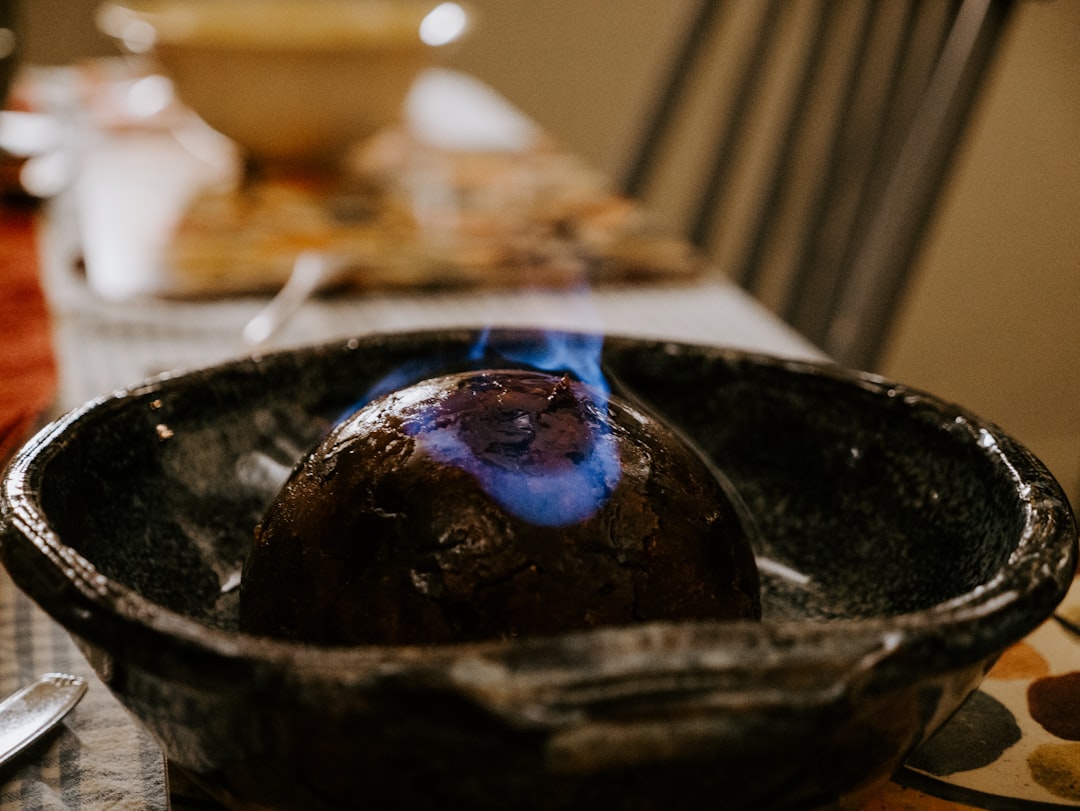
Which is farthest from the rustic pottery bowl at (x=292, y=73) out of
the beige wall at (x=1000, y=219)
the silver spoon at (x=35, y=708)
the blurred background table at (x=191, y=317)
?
the beige wall at (x=1000, y=219)

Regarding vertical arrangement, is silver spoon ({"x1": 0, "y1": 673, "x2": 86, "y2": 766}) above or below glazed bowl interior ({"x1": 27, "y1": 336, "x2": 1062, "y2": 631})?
below

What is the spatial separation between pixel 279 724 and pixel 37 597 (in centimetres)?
10

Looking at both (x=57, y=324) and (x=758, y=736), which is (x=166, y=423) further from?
(x=57, y=324)

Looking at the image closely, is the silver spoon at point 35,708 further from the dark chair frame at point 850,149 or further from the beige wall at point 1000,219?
the beige wall at point 1000,219

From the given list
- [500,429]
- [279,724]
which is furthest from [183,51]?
[279,724]

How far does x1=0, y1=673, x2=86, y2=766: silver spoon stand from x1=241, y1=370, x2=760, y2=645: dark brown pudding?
0.10 metres

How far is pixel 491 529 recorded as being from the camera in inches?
16.5

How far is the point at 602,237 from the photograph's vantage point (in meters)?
1.30

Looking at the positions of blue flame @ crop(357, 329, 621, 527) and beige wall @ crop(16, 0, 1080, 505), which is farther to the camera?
beige wall @ crop(16, 0, 1080, 505)

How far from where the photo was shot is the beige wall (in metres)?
2.76

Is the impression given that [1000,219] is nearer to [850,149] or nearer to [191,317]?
[850,149]

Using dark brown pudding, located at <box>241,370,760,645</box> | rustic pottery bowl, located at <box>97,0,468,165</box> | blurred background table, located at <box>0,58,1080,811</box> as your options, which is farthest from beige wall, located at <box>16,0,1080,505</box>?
dark brown pudding, located at <box>241,370,760,645</box>

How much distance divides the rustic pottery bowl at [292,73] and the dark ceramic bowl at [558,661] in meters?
0.97

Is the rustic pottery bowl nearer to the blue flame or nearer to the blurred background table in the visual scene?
the blurred background table
